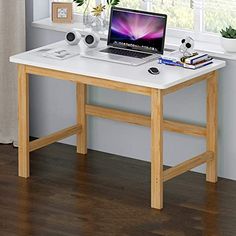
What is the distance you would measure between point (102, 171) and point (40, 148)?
0.59 metres

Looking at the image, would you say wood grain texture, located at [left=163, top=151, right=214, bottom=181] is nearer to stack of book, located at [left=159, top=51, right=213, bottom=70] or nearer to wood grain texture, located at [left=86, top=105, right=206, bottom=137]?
wood grain texture, located at [left=86, top=105, right=206, bottom=137]

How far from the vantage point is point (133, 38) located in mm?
5785

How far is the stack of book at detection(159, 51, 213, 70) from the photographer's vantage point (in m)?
5.50

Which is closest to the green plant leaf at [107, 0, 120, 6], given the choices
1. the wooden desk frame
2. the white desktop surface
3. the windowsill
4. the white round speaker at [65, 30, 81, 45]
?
the windowsill

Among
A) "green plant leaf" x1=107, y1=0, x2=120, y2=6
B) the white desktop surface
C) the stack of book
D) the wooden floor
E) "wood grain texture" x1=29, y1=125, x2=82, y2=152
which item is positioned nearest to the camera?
the wooden floor

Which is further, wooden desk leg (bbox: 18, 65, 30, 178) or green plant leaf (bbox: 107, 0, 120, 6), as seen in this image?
green plant leaf (bbox: 107, 0, 120, 6)

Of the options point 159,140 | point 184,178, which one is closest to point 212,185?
point 184,178

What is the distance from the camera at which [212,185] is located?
578cm

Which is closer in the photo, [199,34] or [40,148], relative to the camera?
[199,34]

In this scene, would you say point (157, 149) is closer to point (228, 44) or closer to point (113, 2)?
point (228, 44)

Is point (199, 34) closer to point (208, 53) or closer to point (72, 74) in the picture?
point (208, 53)

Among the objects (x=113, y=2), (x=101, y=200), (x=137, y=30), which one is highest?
(x=113, y=2)

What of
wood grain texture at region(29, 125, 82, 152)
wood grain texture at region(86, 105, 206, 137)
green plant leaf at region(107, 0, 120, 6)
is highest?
green plant leaf at region(107, 0, 120, 6)

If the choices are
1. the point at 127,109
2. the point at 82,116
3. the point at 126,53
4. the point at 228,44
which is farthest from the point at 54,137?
the point at 228,44
